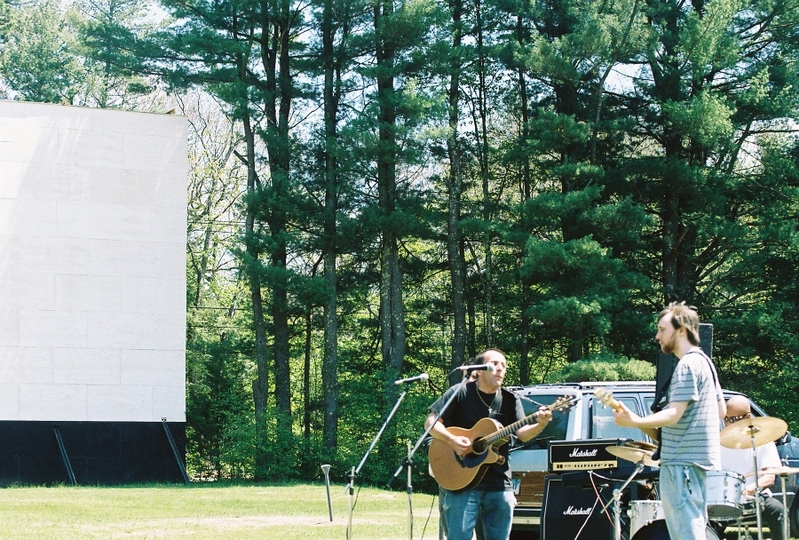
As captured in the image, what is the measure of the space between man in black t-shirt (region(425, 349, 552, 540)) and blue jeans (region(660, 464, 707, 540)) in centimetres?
107

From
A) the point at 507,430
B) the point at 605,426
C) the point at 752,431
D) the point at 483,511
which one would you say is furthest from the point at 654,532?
the point at 605,426

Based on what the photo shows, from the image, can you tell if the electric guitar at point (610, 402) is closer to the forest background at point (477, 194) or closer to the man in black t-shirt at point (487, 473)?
the man in black t-shirt at point (487, 473)

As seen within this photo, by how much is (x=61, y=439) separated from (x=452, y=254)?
38.5ft

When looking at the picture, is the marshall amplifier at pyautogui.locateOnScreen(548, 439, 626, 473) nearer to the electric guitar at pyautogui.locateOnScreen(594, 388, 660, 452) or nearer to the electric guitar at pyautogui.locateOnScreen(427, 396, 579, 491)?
the electric guitar at pyautogui.locateOnScreen(427, 396, 579, 491)

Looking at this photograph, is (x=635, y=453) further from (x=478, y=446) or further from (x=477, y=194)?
(x=477, y=194)

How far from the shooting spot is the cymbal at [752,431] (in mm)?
8383

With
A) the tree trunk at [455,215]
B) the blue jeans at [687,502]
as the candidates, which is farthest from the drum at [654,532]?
the tree trunk at [455,215]

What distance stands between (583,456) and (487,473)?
1971 millimetres

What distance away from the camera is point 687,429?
6.40 m

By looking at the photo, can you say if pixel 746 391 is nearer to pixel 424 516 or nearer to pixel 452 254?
pixel 452 254

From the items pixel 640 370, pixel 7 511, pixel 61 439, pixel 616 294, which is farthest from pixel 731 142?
pixel 7 511

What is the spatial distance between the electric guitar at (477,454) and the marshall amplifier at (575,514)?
221 cm

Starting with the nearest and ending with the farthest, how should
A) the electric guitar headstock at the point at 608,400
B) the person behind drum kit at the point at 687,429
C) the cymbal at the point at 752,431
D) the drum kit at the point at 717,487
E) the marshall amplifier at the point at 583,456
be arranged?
the electric guitar headstock at the point at 608,400
the person behind drum kit at the point at 687,429
the drum kit at the point at 717,487
the cymbal at the point at 752,431
the marshall amplifier at the point at 583,456

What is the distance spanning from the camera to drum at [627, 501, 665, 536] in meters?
7.91
